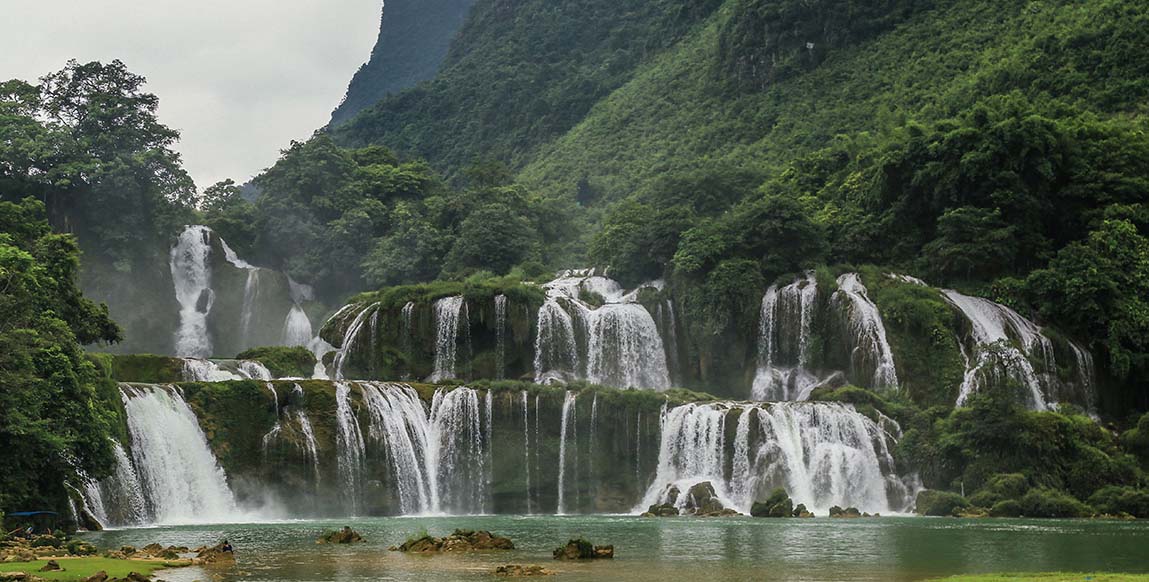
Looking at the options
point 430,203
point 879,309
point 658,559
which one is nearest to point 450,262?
point 430,203

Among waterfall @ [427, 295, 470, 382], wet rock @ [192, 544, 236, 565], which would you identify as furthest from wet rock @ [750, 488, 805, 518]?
wet rock @ [192, 544, 236, 565]

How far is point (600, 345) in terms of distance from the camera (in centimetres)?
5584

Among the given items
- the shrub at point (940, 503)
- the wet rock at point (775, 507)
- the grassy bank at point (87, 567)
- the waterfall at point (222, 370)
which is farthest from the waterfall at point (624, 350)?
the grassy bank at point (87, 567)

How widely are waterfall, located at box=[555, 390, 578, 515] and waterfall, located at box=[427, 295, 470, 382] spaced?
348 inches

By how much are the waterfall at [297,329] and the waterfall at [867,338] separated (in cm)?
3087

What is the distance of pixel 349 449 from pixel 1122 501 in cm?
2523

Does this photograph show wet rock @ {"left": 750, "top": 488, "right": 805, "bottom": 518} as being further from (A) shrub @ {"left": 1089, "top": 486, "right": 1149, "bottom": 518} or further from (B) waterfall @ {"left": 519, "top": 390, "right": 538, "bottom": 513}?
(A) shrub @ {"left": 1089, "top": 486, "right": 1149, "bottom": 518}

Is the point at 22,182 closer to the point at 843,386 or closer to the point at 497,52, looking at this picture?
the point at 843,386

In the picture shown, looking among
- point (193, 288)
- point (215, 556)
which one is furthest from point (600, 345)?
point (215, 556)

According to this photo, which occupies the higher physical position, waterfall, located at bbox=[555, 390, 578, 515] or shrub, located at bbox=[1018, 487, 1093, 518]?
waterfall, located at bbox=[555, 390, 578, 515]

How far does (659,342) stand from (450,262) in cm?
1760

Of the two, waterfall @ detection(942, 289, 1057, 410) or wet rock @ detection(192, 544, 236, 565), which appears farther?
waterfall @ detection(942, 289, 1057, 410)

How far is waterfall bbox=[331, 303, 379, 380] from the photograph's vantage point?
55094mm

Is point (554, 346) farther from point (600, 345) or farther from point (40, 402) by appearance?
point (40, 402)
